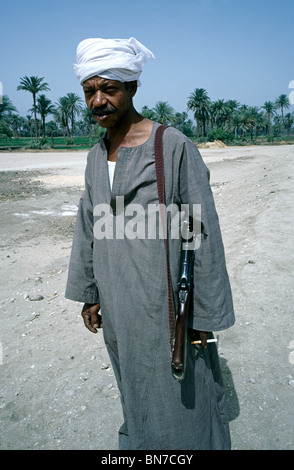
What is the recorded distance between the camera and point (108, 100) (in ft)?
4.84

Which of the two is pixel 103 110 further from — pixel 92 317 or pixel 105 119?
pixel 92 317

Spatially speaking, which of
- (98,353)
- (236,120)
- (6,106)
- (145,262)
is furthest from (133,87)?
(236,120)

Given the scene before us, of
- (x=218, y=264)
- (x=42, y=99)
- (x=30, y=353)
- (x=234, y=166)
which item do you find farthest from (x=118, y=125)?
(x=42, y=99)

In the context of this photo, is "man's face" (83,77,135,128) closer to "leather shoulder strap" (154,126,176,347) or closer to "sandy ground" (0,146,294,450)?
"leather shoulder strap" (154,126,176,347)

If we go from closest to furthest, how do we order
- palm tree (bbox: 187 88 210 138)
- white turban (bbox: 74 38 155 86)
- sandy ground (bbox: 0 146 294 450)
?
white turban (bbox: 74 38 155 86) < sandy ground (bbox: 0 146 294 450) < palm tree (bbox: 187 88 210 138)

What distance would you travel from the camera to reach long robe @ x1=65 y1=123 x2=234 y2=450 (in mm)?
1404

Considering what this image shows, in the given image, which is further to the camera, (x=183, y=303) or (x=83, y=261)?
(x=83, y=261)

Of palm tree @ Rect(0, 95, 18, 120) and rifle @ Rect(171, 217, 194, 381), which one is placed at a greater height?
palm tree @ Rect(0, 95, 18, 120)

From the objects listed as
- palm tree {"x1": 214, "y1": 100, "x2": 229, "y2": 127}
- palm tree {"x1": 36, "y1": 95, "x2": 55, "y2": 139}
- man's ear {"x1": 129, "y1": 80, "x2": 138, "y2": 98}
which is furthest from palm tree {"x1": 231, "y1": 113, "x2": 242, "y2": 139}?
man's ear {"x1": 129, "y1": 80, "x2": 138, "y2": 98}

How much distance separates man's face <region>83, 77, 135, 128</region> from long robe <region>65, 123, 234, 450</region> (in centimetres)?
15

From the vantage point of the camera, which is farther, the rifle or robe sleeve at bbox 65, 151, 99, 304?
robe sleeve at bbox 65, 151, 99, 304

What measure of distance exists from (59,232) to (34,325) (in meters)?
3.46

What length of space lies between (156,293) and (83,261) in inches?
20.6

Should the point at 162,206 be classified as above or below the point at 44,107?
below
